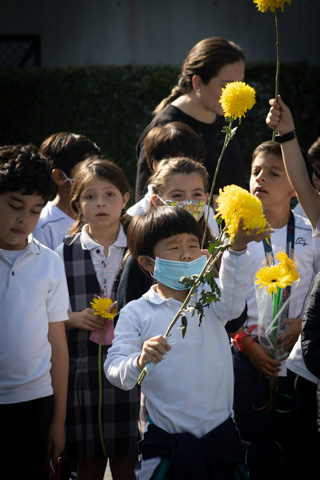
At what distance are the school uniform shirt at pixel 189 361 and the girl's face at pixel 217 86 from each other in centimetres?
238

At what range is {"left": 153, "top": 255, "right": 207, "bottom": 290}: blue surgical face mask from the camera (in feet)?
10.5

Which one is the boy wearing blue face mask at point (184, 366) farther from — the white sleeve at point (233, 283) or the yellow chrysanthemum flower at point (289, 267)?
the yellow chrysanthemum flower at point (289, 267)

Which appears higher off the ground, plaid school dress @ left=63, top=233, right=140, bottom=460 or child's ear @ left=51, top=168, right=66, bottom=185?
child's ear @ left=51, top=168, right=66, bottom=185

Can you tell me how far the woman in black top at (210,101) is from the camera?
17.3 ft

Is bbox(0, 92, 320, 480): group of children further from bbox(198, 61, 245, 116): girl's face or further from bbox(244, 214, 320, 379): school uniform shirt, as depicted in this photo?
bbox(198, 61, 245, 116): girl's face

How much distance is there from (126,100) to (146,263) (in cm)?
749

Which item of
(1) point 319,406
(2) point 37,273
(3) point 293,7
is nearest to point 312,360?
(1) point 319,406

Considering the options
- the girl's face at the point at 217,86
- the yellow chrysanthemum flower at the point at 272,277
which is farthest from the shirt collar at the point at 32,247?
the girl's face at the point at 217,86

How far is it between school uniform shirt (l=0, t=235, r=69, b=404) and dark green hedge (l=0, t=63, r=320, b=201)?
682 centimetres

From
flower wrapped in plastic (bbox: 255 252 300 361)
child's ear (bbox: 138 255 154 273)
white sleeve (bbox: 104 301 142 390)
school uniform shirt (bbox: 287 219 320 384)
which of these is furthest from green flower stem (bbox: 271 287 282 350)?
white sleeve (bbox: 104 301 142 390)

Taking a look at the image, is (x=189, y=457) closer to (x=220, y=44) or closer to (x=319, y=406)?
(x=319, y=406)

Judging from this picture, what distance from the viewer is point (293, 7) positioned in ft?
39.1

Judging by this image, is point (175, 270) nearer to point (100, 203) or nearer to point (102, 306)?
point (102, 306)

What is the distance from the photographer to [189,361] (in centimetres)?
314
